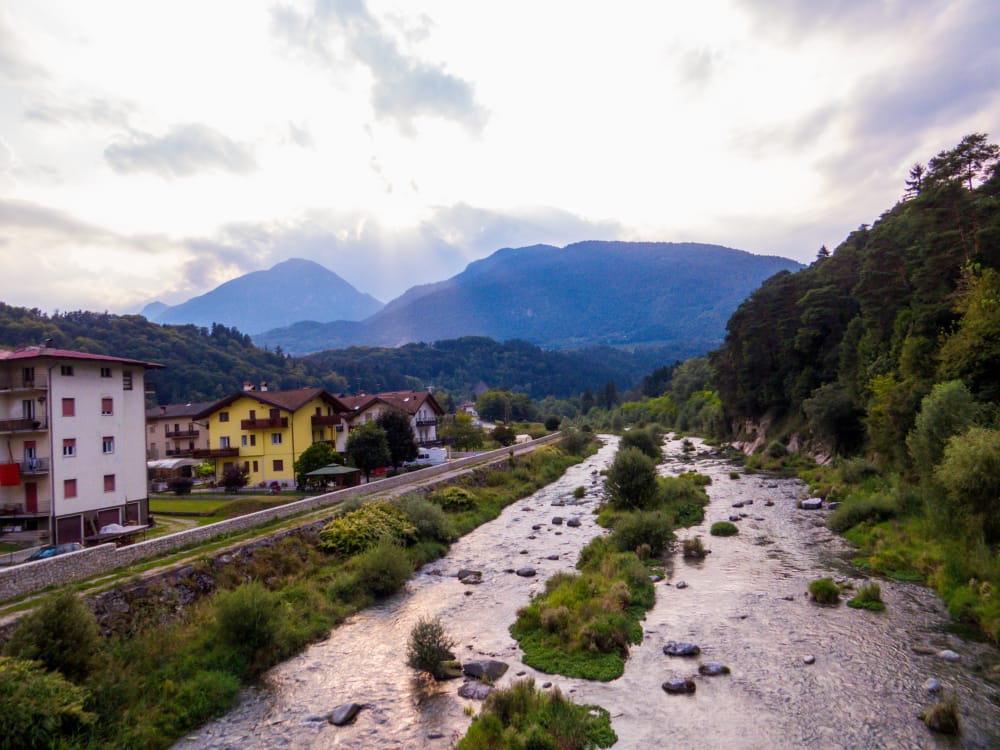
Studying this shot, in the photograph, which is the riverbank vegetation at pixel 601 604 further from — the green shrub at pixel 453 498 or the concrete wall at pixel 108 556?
the concrete wall at pixel 108 556

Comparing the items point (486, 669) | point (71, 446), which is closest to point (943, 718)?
point (486, 669)

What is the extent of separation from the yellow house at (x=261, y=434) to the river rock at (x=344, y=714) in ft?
126

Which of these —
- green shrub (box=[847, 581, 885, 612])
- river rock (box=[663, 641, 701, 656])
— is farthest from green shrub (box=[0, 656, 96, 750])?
green shrub (box=[847, 581, 885, 612])

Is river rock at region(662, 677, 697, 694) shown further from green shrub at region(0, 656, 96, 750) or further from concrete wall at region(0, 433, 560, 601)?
concrete wall at region(0, 433, 560, 601)

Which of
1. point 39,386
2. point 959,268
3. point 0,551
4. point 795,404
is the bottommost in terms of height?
point 0,551

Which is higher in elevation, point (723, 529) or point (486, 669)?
point (723, 529)

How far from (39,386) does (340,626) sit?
24.5 m

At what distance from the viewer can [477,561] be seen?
3000 centimetres

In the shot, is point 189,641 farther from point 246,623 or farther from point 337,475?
point 337,475

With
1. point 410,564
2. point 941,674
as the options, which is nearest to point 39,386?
point 410,564

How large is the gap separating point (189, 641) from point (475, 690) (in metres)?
9.94

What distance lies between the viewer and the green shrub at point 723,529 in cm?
3203

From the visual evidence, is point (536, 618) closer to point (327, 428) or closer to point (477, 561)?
point (477, 561)

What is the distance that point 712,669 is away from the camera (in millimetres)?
15992
